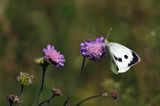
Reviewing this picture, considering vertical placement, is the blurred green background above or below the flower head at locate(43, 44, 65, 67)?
above

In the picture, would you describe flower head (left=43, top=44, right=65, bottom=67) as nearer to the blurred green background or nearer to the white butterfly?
the white butterfly

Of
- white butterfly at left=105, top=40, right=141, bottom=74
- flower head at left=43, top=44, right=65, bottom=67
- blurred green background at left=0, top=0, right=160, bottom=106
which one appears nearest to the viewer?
white butterfly at left=105, top=40, right=141, bottom=74

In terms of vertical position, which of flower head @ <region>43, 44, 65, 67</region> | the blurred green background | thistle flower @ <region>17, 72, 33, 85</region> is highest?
the blurred green background

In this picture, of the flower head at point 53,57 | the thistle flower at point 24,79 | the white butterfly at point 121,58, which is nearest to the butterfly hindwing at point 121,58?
the white butterfly at point 121,58

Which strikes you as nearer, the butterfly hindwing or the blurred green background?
the butterfly hindwing

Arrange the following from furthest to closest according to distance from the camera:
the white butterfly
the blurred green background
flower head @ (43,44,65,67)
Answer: the blurred green background < flower head @ (43,44,65,67) < the white butterfly

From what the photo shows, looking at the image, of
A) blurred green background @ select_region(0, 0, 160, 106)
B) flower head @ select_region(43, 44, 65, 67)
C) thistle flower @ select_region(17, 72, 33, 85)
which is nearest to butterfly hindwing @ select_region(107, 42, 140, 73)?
flower head @ select_region(43, 44, 65, 67)

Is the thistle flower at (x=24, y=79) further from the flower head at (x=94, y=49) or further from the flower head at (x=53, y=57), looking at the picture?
the flower head at (x=94, y=49)
